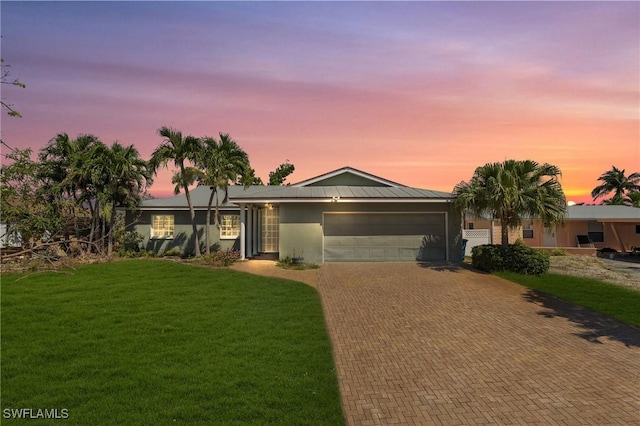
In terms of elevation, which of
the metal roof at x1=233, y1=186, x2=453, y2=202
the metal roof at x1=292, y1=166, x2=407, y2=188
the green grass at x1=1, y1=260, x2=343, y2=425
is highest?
the metal roof at x1=292, y1=166, x2=407, y2=188

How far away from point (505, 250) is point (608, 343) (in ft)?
25.6

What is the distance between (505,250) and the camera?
49.2 feet

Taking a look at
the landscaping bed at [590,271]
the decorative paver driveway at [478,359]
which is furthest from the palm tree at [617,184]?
the decorative paver driveway at [478,359]

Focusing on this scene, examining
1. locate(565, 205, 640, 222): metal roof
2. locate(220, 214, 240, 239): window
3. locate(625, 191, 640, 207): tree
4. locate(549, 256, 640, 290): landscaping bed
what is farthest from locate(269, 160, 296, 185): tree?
locate(625, 191, 640, 207): tree

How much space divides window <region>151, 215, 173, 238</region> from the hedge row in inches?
708

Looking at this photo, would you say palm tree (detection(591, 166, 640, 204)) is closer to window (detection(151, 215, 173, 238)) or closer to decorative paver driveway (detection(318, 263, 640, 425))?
decorative paver driveway (detection(318, 263, 640, 425))

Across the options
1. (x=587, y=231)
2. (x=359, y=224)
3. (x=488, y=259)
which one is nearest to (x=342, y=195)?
(x=359, y=224)

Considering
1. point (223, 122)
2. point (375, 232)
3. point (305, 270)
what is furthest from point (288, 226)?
point (223, 122)

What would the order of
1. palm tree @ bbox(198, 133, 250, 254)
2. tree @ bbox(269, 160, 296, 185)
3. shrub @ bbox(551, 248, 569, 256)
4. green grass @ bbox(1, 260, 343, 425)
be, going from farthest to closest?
tree @ bbox(269, 160, 296, 185) → shrub @ bbox(551, 248, 569, 256) → palm tree @ bbox(198, 133, 250, 254) → green grass @ bbox(1, 260, 343, 425)

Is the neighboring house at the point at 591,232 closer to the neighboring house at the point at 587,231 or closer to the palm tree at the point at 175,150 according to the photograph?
the neighboring house at the point at 587,231

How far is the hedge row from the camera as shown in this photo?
14312mm

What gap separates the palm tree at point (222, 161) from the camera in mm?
18516

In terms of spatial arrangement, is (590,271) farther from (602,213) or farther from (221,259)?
(602,213)

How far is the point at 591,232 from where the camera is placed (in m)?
29.0
